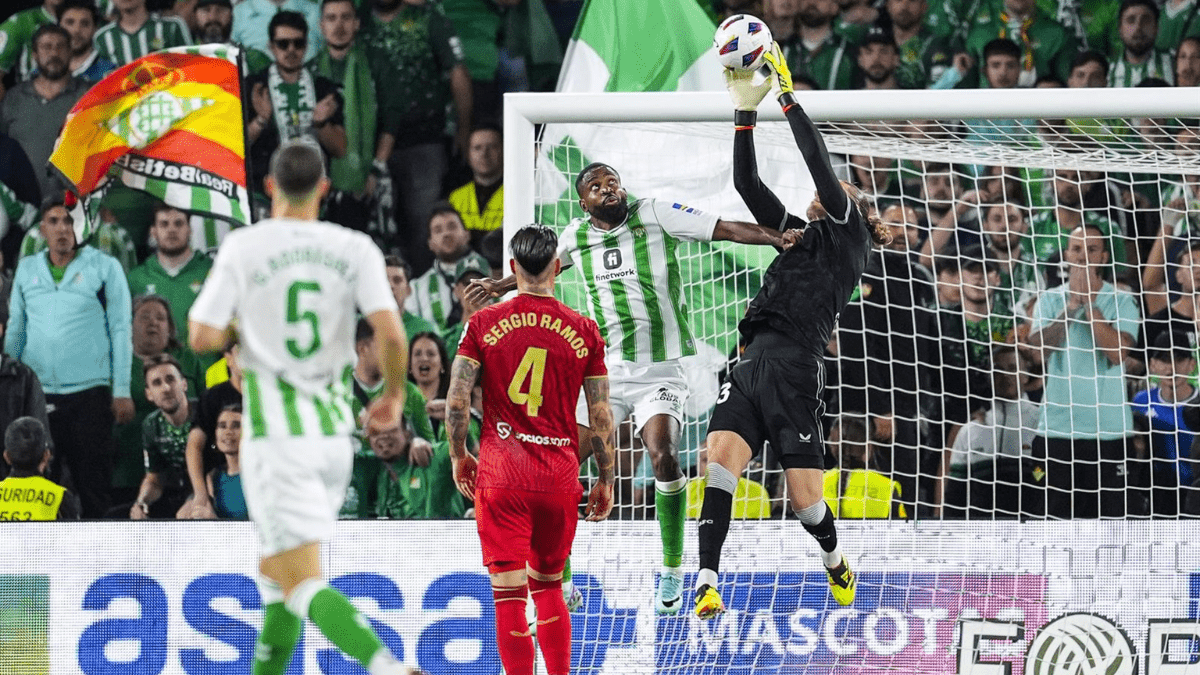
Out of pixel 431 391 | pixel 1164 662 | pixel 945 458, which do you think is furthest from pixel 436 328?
pixel 1164 662

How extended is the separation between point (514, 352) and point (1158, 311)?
474 cm

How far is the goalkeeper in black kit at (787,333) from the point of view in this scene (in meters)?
7.20

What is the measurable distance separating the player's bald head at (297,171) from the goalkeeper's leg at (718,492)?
2.72 metres

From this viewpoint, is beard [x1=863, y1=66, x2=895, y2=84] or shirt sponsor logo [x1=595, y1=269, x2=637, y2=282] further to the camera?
beard [x1=863, y1=66, x2=895, y2=84]

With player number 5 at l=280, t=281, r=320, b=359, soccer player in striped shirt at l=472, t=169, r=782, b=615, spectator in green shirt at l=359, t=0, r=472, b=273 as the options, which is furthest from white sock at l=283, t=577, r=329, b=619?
spectator in green shirt at l=359, t=0, r=472, b=273

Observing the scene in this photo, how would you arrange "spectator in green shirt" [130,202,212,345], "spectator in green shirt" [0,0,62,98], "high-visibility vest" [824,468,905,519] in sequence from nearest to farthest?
1. "high-visibility vest" [824,468,905,519]
2. "spectator in green shirt" [130,202,212,345]
3. "spectator in green shirt" [0,0,62,98]

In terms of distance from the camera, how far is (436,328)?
394 inches

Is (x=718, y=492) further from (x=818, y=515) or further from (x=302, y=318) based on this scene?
(x=302, y=318)

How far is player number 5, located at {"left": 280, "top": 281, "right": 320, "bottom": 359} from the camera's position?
5.19m

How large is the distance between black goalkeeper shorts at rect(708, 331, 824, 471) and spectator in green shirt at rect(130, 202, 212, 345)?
4301 mm

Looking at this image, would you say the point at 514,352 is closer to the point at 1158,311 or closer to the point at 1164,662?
the point at 1164,662

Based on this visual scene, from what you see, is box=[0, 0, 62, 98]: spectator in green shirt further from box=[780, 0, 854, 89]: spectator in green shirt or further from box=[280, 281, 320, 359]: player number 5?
box=[280, 281, 320, 359]: player number 5

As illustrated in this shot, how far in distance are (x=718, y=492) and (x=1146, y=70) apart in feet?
18.0

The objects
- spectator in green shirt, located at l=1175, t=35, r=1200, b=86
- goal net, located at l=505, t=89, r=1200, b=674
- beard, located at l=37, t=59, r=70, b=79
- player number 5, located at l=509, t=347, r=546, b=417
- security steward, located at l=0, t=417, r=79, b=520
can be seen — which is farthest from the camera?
beard, located at l=37, t=59, r=70, b=79
